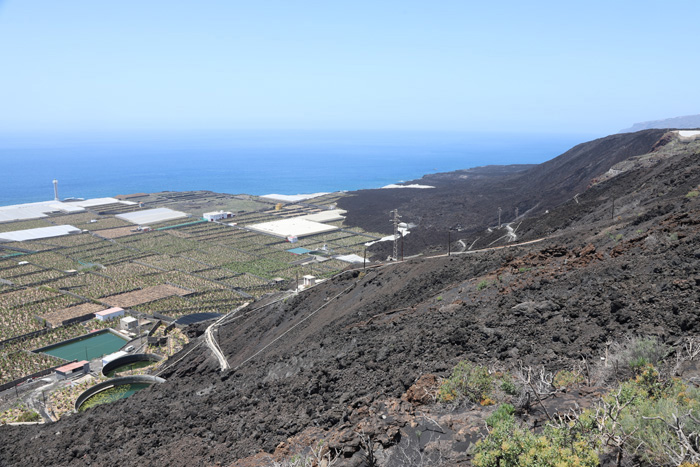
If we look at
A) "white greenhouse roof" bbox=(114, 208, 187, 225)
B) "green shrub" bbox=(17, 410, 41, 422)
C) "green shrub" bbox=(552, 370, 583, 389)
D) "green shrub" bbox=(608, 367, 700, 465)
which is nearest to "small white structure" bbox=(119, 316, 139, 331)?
"green shrub" bbox=(17, 410, 41, 422)

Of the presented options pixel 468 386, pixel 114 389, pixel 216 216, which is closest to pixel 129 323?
pixel 114 389

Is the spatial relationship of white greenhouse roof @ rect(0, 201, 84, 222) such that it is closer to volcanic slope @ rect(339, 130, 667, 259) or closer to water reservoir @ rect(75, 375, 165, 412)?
volcanic slope @ rect(339, 130, 667, 259)

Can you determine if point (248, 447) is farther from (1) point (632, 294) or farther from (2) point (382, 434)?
(1) point (632, 294)

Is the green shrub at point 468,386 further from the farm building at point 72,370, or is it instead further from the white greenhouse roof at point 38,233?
the white greenhouse roof at point 38,233

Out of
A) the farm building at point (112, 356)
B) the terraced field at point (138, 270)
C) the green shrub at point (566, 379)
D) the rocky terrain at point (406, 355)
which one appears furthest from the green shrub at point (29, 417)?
the green shrub at point (566, 379)

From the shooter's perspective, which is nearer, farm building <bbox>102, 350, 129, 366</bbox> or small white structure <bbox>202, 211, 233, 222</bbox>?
farm building <bbox>102, 350, 129, 366</bbox>
